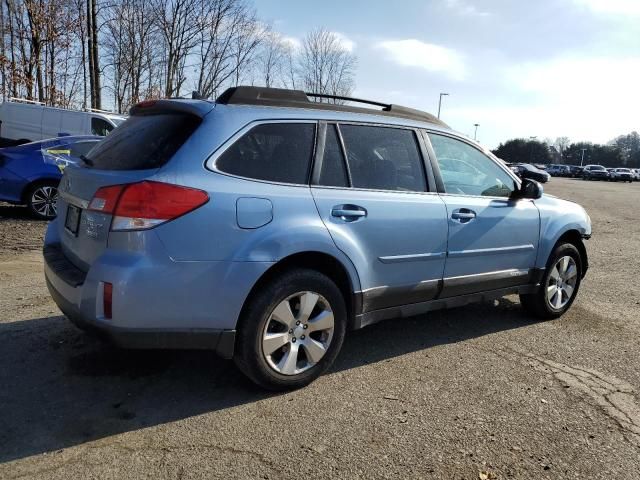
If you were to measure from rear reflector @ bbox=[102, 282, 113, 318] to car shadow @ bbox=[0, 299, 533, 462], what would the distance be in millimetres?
655

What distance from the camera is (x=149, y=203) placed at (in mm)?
2830

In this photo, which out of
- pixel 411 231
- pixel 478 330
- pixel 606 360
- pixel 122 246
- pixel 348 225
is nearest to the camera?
pixel 122 246

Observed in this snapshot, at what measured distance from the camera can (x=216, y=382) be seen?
11.6 feet

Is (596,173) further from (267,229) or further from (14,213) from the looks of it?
(267,229)

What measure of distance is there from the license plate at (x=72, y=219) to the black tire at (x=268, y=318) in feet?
3.83

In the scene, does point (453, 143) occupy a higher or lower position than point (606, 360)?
higher

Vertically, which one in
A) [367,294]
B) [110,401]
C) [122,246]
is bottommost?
[110,401]

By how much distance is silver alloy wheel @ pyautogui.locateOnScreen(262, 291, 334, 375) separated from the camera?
3262mm

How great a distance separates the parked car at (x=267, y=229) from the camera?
9.39ft

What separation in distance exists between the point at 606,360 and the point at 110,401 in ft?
12.2

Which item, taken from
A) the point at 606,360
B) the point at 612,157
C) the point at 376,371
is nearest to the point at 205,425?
the point at 376,371

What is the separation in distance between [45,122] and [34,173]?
17.5 feet

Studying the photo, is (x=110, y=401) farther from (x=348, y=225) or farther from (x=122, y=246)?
(x=348, y=225)

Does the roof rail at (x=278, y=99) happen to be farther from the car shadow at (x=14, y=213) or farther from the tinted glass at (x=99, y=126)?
the tinted glass at (x=99, y=126)
